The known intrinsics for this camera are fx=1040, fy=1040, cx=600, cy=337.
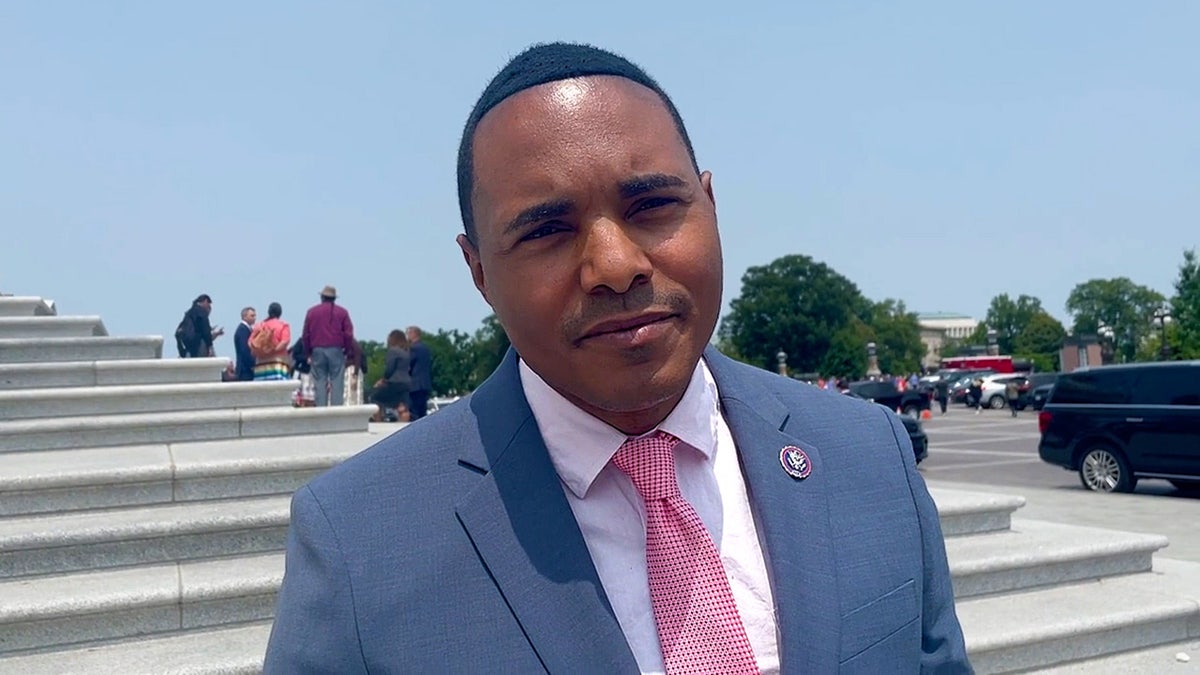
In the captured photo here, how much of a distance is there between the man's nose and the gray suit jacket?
0.92ft

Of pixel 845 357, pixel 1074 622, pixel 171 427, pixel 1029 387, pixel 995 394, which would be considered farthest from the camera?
pixel 845 357

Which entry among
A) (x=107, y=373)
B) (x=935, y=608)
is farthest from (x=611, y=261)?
(x=107, y=373)

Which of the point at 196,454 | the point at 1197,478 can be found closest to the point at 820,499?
the point at 196,454

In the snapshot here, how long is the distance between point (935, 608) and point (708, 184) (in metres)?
0.67

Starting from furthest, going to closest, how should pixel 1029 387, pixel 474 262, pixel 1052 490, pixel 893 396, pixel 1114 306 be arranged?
pixel 1114 306 < pixel 1029 387 < pixel 893 396 < pixel 1052 490 < pixel 474 262

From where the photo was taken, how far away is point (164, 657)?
3.92m

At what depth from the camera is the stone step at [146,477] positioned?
5.06 meters

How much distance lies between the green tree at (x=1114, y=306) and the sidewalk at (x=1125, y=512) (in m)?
109

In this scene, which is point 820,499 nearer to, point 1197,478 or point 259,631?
point 259,631

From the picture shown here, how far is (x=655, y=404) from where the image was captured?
1300 mm

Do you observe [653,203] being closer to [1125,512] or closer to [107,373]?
[107,373]

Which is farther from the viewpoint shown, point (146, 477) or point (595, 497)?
point (146, 477)

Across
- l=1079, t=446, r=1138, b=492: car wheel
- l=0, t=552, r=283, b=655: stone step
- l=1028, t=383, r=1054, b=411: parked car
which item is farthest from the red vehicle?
l=0, t=552, r=283, b=655: stone step

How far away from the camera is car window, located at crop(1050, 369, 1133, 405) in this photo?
504 inches
